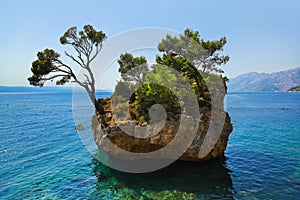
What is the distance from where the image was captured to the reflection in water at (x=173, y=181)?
1564 cm

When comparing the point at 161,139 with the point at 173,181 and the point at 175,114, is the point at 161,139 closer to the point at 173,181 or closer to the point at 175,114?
the point at 175,114

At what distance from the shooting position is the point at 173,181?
17203 millimetres

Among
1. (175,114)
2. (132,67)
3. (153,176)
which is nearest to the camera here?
(153,176)

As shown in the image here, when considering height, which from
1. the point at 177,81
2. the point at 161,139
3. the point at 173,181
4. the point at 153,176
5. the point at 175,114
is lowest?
the point at 153,176

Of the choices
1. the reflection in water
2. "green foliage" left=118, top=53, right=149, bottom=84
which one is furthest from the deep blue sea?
"green foliage" left=118, top=53, right=149, bottom=84

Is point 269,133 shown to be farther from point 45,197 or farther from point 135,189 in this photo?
point 45,197

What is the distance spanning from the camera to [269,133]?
116ft

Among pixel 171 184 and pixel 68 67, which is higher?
pixel 68 67

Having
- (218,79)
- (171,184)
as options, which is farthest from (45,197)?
(218,79)

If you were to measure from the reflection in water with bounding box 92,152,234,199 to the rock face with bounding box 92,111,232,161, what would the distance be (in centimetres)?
131

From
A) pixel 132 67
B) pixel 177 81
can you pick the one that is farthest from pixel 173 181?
pixel 132 67

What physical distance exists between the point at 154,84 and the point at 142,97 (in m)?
2.08

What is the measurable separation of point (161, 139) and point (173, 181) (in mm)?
4121

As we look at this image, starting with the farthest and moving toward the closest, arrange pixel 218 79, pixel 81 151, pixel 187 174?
pixel 81 151 < pixel 218 79 < pixel 187 174
